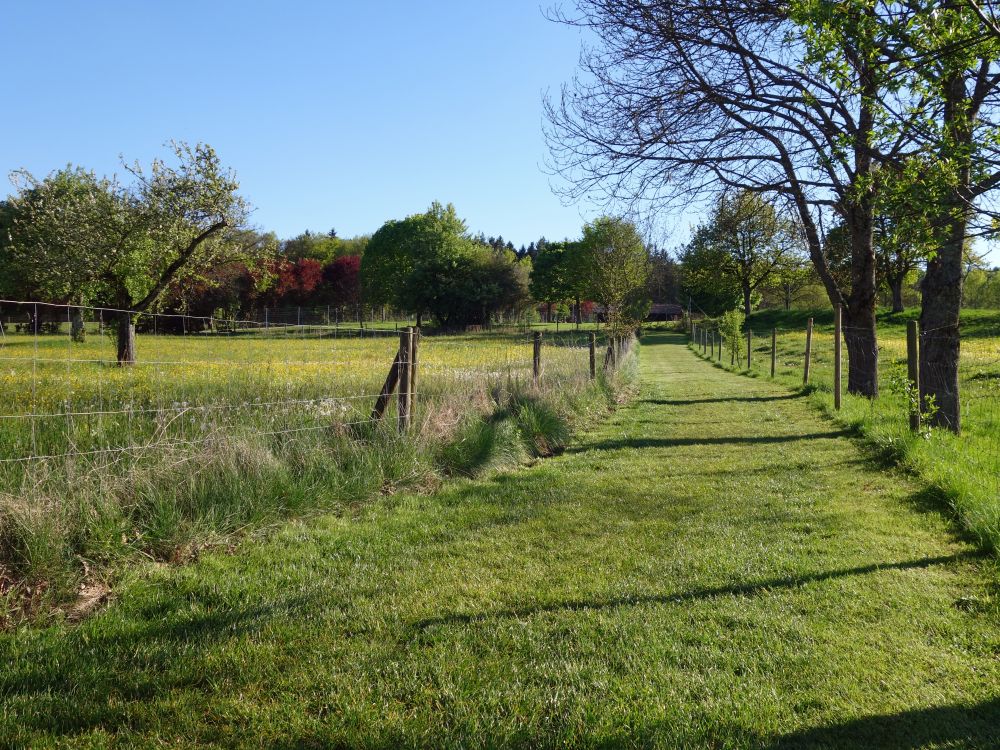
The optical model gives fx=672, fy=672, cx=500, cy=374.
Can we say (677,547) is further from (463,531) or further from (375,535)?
(375,535)

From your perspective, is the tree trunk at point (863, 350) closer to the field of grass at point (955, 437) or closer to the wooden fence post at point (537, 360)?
the field of grass at point (955, 437)

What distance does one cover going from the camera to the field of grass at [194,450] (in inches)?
171

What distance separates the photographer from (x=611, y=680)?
10.5 feet

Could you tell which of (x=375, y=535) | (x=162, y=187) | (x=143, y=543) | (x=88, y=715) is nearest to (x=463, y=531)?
(x=375, y=535)

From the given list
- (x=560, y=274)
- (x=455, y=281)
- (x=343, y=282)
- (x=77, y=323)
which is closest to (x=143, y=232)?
(x=77, y=323)

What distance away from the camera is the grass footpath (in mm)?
2854

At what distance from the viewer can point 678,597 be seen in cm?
421

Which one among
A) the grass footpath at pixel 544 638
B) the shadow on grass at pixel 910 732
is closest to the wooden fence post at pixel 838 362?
the grass footpath at pixel 544 638

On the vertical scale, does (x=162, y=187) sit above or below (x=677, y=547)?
above

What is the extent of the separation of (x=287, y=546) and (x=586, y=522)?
250 centimetres

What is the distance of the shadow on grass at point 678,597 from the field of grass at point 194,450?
2180 mm

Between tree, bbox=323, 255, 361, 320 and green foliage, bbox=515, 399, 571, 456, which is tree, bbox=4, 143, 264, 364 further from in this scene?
tree, bbox=323, 255, 361, 320

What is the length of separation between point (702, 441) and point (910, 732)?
731 cm

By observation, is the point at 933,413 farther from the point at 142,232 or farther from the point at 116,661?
the point at 142,232
